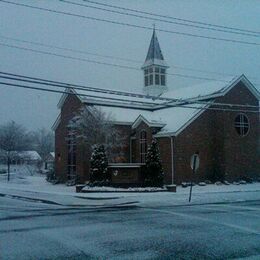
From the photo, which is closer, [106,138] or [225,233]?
[225,233]

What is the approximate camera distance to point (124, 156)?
41281 mm

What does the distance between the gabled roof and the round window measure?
14879 millimetres

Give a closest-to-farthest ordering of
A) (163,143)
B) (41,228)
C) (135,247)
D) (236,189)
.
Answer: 1. (135,247)
2. (41,228)
3. (236,189)
4. (163,143)

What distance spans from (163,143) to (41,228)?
24.2 metres

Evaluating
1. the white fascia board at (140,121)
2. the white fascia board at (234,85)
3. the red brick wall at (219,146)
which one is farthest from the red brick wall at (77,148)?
the white fascia board at (234,85)

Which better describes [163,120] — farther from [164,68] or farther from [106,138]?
[164,68]

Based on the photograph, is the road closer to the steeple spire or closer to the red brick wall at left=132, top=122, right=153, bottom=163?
the red brick wall at left=132, top=122, right=153, bottom=163

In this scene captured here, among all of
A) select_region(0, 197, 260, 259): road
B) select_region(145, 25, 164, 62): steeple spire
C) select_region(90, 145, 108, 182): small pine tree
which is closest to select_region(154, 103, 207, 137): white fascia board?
select_region(90, 145, 108, 182): small pine tree

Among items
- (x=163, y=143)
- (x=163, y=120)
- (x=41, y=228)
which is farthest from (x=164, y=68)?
(x=41, y=228)

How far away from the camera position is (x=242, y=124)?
40438 millimetres

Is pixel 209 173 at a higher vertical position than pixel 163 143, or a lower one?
lower

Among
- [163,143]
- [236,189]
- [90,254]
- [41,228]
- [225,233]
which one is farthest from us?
[163,143]

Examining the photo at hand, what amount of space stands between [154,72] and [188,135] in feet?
54.7

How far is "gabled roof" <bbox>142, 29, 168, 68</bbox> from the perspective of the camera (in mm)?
52078
